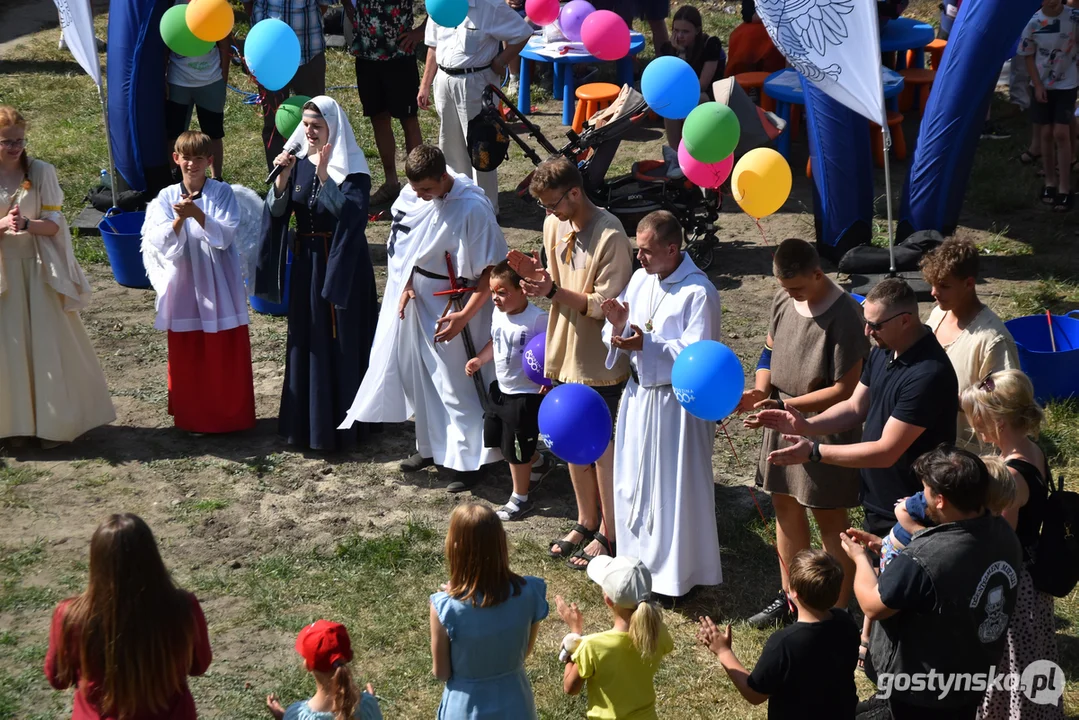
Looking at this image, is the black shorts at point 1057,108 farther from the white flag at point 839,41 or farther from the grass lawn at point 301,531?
the white flag at point 839,41

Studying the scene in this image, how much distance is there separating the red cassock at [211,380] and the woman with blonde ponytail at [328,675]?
11.6 feet

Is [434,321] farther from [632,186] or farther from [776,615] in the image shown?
[632,186]

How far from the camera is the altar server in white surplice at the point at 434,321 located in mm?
6100

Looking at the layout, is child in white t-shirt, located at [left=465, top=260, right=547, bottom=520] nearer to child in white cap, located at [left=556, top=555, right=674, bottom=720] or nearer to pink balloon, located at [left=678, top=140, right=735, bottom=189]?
pink balloon, located at [left=678, top=140, right=735, bottom=189]

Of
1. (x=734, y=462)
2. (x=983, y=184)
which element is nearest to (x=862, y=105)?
(x=734, y=462)

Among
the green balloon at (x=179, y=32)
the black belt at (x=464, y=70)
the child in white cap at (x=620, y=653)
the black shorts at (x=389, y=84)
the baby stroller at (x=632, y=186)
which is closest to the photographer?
the child in white cap at (x=620, y=653)

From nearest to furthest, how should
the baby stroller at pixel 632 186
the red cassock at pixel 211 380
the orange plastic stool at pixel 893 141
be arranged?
the red cassock at pixel 211 380, the baby stroller at pixel 632 186, the orange plastic stool at pixel 893 141

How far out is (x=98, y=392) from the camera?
688 centimetres

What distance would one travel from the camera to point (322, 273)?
254 inches

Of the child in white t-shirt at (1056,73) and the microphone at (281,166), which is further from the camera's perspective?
the child in white t-shirt at (1056,73)

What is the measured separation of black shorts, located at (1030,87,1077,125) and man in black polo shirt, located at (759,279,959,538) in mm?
6057

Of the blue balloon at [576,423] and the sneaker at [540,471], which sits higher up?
the blue balloon at [576,423]

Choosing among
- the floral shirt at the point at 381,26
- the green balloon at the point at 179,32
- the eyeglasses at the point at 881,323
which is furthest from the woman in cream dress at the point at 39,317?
the eyeglasses at the point at 881,323

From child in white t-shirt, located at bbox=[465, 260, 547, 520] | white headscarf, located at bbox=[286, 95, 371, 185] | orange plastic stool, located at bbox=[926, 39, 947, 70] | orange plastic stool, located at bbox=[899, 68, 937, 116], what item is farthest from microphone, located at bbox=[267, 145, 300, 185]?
orange plastic stool, located at bbox=[926, 39, 947, 70]
